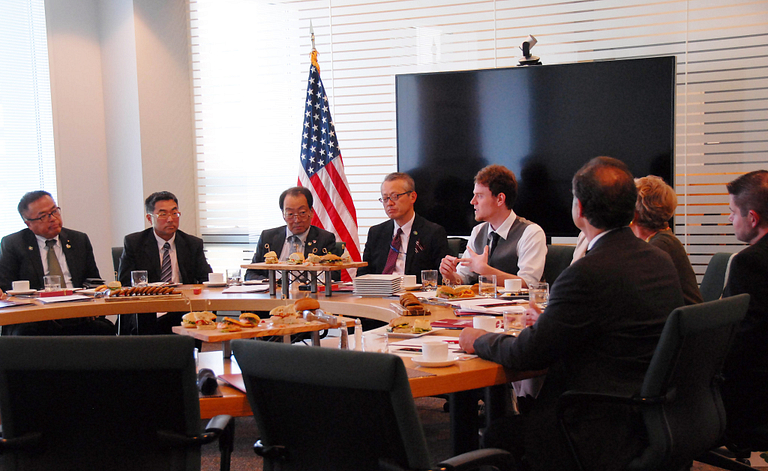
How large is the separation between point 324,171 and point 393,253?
1.41 m

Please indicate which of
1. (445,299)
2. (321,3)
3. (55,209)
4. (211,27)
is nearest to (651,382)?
(445,299)

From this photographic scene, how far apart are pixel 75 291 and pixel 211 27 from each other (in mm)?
3443

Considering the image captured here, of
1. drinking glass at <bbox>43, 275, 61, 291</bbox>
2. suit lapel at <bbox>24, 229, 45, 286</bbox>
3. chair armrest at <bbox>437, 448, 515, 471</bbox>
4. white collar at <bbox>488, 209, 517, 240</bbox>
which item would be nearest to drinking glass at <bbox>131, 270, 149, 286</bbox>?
drinking glass at <bbox>43, 275, 61, 291</bbox>

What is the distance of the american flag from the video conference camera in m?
1.74

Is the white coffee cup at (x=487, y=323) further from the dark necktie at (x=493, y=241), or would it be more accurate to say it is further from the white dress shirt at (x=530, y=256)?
the dark necktie at (x=493, y=241)

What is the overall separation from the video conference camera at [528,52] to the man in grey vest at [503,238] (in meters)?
1.41

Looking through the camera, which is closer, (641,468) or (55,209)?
(641,468)

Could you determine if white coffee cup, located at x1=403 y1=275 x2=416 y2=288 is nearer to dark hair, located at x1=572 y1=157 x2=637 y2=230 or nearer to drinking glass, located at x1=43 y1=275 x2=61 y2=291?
dark hair, located at x1=572 y1=157 x2=637 y2=230

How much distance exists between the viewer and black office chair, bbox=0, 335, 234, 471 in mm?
1511

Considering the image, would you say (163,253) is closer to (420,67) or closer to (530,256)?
(530,256)

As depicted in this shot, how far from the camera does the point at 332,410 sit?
4.75 feet

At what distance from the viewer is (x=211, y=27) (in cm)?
637

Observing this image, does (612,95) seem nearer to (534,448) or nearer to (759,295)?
(759,295)

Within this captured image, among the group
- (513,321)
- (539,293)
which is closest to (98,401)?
(513,321)
